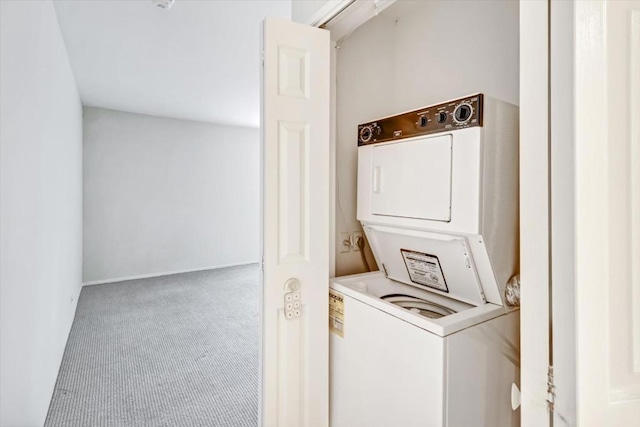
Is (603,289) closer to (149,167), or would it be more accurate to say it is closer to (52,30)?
(52,30)

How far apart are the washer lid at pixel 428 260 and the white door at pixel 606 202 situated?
743 mm

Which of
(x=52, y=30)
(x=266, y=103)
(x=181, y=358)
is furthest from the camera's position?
(x=181, y=358)

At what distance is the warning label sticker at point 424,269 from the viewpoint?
4.85ft

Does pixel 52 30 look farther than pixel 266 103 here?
Yes

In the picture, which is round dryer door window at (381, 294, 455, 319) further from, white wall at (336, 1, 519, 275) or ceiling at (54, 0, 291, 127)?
ceiling at (54, 0, 291, 127)

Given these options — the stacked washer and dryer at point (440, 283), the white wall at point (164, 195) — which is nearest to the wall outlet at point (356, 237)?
the stacked washer and dryer at point (440, 283)

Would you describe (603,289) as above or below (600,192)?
below

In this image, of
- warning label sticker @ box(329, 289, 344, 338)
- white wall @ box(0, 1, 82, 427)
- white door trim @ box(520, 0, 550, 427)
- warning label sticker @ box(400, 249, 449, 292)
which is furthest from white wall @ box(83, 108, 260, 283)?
white door trim @ box(520, 0, 550, 427)

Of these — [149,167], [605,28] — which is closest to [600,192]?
[605,28]

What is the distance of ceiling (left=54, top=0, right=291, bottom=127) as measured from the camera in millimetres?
2252

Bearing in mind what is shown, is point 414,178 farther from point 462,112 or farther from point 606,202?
point 606,202

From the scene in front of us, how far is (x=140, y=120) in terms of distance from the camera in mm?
5164

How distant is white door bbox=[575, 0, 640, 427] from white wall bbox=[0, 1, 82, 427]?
66.9 inches

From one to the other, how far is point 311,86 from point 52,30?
195cm
